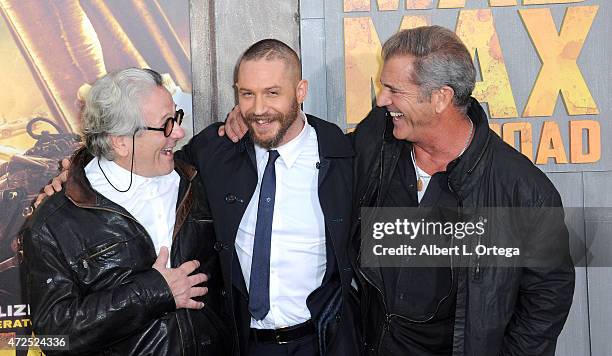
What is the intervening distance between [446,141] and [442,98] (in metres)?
0.16

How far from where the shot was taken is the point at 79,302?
8.11 feet

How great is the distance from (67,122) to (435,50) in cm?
176

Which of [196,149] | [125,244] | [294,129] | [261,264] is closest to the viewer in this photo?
[125,244]

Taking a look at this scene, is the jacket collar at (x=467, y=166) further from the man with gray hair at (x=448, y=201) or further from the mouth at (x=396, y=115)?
the mouth at (x=396, y=115)

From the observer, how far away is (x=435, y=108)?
2.92 metres

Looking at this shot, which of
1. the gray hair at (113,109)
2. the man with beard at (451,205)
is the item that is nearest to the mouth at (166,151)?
the gray hair at (113,109)

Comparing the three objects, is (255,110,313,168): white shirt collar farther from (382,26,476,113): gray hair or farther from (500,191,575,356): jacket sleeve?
(500,191,575,356): jacket sleeve

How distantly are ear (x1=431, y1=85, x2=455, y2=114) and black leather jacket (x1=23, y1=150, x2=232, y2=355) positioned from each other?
1.02 metres

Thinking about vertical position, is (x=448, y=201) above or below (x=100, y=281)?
above

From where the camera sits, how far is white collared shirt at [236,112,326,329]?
2.87 metres

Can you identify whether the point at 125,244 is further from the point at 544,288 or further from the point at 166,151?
the point at 544,288

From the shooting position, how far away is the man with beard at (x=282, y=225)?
2.86m

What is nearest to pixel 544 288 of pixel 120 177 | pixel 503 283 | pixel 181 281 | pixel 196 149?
pixel 503 283
